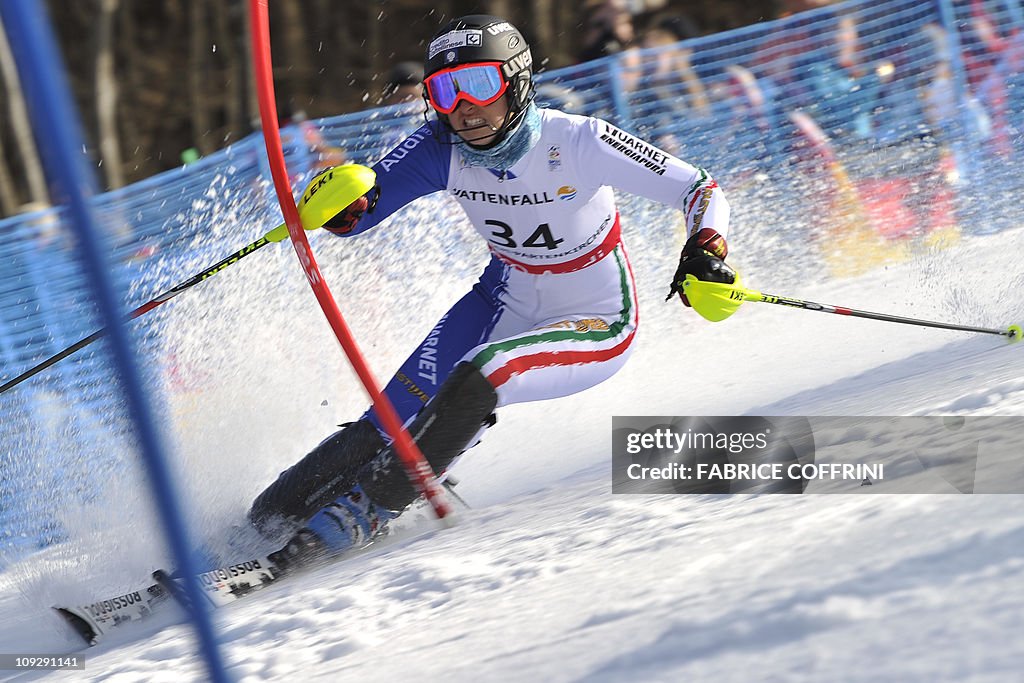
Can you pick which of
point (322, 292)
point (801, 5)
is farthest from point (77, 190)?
point (801, 5)

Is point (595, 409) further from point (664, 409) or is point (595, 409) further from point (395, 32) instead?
point (395, 32)

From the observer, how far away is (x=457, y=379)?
3.34 meters

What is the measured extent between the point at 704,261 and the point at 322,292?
1.13 metres

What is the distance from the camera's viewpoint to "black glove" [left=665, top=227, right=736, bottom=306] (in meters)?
3.29

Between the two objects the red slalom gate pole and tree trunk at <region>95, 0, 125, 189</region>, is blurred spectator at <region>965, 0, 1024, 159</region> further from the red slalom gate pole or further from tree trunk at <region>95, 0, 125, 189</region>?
tree trunk at <region>95, 0, 125, 189</region>

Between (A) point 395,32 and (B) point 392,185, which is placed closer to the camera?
(B) point 392,185

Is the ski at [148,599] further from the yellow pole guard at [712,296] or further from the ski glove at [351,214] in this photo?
the yellow pole guard at [712,296]

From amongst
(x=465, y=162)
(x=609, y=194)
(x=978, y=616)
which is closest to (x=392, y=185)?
(x=465, y=162)

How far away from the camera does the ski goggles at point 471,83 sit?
333 cm

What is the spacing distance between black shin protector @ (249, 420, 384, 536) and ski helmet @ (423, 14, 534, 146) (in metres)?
1.01

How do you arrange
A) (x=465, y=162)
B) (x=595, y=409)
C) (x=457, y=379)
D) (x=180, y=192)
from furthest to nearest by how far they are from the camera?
(x=180, y=192) → (x=595, y=409) → (x=465, y=162) → (x=457, y=379)

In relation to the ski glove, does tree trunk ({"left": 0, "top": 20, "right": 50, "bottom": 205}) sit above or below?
above

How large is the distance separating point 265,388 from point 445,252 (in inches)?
60.6

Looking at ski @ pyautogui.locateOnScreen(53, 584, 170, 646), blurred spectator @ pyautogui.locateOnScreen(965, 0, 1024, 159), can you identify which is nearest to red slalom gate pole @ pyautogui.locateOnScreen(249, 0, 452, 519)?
ski @ pyautogui.locateOnScreen(53, 584, 170, 646)
